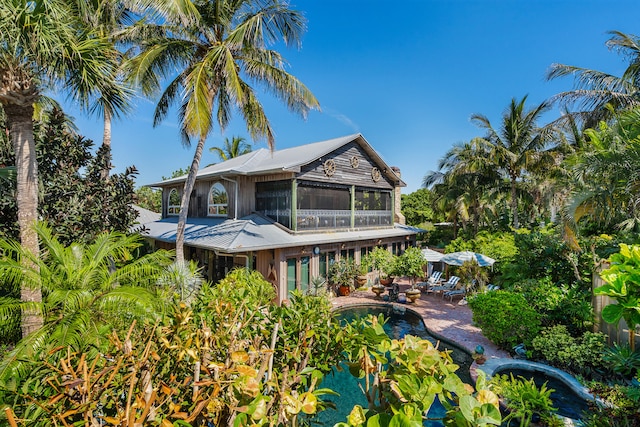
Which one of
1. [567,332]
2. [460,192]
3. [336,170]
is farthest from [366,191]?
[567,332]

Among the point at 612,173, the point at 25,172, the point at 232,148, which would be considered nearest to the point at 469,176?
the point at 612,173

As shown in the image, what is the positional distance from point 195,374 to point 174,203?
879 inches

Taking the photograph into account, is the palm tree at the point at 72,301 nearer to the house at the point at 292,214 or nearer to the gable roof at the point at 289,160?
the house at the point at 292,214

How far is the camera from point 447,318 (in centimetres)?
1166

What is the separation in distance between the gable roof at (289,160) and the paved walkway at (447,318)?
7.17 m

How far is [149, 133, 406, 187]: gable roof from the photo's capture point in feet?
48.4

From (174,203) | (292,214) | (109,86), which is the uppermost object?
(109,86)

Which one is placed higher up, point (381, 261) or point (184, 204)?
point (184, 204)

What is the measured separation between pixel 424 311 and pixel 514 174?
14.3m

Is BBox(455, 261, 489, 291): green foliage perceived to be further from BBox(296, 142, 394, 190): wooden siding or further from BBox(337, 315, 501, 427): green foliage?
BBox(337, 315, 501, 427): green foliage

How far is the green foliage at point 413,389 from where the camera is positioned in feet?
4.72

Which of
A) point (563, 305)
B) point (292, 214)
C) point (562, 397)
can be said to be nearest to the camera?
point (562, 397)

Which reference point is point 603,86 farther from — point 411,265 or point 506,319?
point 506,319

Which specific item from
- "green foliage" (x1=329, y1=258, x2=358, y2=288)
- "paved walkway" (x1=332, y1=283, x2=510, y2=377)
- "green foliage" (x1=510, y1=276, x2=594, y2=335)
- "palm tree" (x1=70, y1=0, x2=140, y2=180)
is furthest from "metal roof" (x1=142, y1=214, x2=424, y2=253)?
"green foliage" (x1=510, y1=276, x2=594, y2=335)
